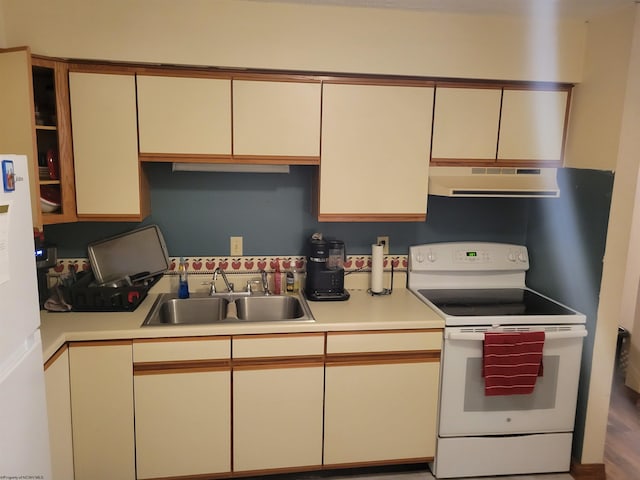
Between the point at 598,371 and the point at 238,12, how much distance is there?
2.54 metres

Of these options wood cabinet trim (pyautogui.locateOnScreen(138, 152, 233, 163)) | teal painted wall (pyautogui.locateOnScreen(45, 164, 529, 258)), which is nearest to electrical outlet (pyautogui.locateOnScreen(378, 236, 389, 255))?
teal painted wall (pyautogui.locateOnScreen(45, 164, 529, 258))

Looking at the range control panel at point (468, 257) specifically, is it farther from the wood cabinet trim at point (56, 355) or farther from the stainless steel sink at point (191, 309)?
the wood cabinet trim at point (56, 355)

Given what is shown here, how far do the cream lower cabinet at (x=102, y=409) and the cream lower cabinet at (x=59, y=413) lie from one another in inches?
1.4

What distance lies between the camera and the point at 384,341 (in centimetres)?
246

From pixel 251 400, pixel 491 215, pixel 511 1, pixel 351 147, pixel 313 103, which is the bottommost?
pixel 251 400

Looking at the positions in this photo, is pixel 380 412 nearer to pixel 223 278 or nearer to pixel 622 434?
pixel 223 278

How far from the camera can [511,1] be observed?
2.30 meters

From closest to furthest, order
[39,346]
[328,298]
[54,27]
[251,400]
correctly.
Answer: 1. [39,346]
2. [54,27]
3. [251,400]
4. [328,298]

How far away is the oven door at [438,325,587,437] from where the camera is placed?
2.50 m

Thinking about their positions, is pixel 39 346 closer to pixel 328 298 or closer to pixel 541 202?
pixel 328 298

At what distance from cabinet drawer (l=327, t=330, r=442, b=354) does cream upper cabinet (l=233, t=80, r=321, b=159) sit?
0.95m

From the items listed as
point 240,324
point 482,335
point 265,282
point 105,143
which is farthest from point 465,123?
point 105,143

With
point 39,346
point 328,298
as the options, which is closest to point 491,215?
point 328,298

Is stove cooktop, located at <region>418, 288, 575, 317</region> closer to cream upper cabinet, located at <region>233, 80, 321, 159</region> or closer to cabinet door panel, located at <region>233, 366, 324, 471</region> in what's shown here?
cabinet door panel, located at <region>233, 366, 324, 471</region>
